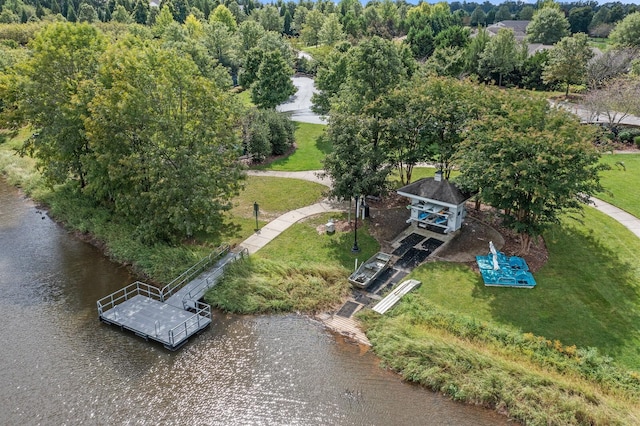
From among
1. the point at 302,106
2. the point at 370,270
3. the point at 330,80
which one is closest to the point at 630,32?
the point at 302,106

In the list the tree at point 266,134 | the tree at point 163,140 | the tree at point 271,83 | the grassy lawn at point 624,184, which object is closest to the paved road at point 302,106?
the tree at point 271,83

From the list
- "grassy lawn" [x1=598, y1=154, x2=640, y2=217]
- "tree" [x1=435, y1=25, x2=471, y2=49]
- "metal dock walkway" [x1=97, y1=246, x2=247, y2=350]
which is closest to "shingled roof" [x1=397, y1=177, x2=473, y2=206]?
"grassy lawn" [x1=598, y1=154, x2=640, y2=217]

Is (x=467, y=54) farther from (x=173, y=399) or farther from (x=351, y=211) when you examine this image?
(x=173, y=399)

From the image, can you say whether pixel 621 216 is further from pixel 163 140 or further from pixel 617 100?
pixel 163 140

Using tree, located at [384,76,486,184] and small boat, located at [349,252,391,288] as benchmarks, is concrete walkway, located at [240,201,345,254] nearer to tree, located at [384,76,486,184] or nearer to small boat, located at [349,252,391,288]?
tree, located at [384,76,486,184]

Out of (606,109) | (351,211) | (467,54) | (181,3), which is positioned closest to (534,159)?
(351,211)
